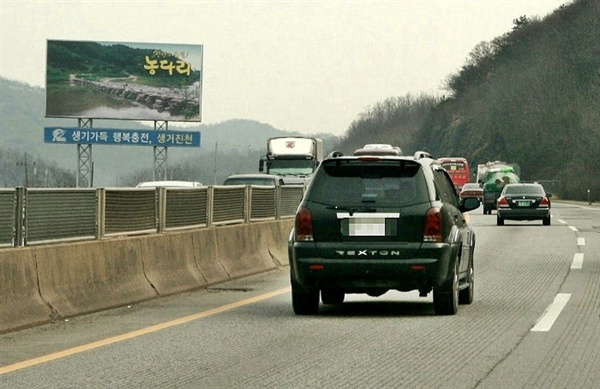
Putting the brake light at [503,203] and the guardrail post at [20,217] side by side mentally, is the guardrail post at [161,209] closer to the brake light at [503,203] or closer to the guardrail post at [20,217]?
the guardrail post at [20,217]

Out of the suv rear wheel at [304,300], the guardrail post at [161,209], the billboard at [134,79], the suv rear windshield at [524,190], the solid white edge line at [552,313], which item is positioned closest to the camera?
the solid white edge line at [552,313]

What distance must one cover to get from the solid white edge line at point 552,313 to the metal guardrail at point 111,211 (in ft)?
16.2

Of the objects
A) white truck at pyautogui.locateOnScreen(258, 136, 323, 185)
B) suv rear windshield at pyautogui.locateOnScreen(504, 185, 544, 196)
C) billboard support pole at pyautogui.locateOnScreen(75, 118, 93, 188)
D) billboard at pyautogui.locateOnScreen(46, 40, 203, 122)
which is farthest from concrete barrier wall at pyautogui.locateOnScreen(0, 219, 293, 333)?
billboard support pole at pyautogui.locateOnScreen(75, 118, 93, 188)

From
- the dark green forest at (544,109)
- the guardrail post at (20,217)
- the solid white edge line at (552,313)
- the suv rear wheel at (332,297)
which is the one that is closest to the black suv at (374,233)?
the solid white edge line at (552,313)

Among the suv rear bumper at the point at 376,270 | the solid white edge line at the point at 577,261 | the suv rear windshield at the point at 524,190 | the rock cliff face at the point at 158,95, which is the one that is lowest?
the solid white edge line at the point at 577,261

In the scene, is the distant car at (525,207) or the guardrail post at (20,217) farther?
the distant car at (525,207)

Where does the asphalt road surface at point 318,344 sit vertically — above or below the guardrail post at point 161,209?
below

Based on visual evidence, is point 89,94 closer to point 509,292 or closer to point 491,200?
point 491,200

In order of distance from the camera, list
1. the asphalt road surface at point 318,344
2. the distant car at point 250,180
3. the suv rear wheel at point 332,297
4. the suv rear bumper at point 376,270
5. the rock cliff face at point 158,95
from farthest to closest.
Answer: the rock cliff face at point 158,95, the distant car at point 250,180, the suv rear wheel at point 332,297, the suv rear bumper at point 376,270, the asphalt road surface at point 318,344

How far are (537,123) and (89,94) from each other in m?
75.8

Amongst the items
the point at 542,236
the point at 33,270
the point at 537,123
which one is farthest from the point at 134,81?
the point at 537,123

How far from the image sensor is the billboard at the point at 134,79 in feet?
246

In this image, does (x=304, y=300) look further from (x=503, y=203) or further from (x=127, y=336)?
(x=503, y=203)

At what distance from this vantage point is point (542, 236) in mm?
36875
